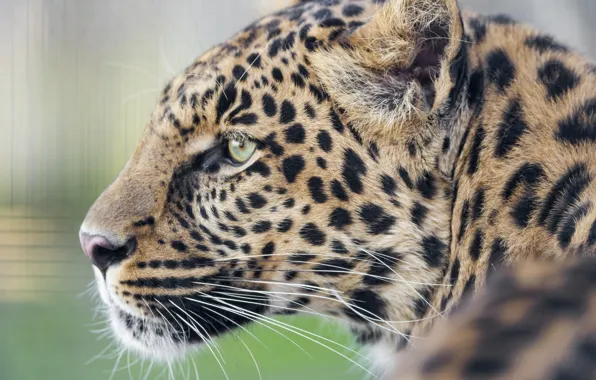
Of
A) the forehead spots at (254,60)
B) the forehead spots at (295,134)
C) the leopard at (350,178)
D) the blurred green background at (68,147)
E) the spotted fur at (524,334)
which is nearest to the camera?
the spotted fur at (524,334)

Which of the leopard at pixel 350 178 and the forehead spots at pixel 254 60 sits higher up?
the forehead spots at pixel 254 60

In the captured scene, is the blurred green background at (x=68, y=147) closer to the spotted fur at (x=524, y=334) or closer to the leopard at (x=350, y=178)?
the leopard at (x=350, y=178)

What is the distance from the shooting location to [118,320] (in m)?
2.43

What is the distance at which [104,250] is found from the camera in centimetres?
233

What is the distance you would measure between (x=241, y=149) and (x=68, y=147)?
3.29 m

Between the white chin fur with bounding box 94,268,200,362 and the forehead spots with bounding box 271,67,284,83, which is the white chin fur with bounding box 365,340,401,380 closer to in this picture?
the white chin fur with bounding box 94,268,200,362

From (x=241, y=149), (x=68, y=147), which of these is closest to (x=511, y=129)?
(x=241, y=149)

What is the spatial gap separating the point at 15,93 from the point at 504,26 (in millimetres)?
3503

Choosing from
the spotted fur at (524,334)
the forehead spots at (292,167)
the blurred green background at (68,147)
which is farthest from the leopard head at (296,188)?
the blurred green background at (68,147)

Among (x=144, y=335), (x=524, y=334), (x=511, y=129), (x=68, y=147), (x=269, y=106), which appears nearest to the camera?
(x=524, y=334)

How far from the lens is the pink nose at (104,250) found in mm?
2307

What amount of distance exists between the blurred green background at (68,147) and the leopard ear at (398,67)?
75.2 inches

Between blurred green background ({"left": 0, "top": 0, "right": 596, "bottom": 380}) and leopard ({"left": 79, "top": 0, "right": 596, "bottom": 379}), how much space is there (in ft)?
5.85

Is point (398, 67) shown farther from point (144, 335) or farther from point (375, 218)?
point (144, 335)
